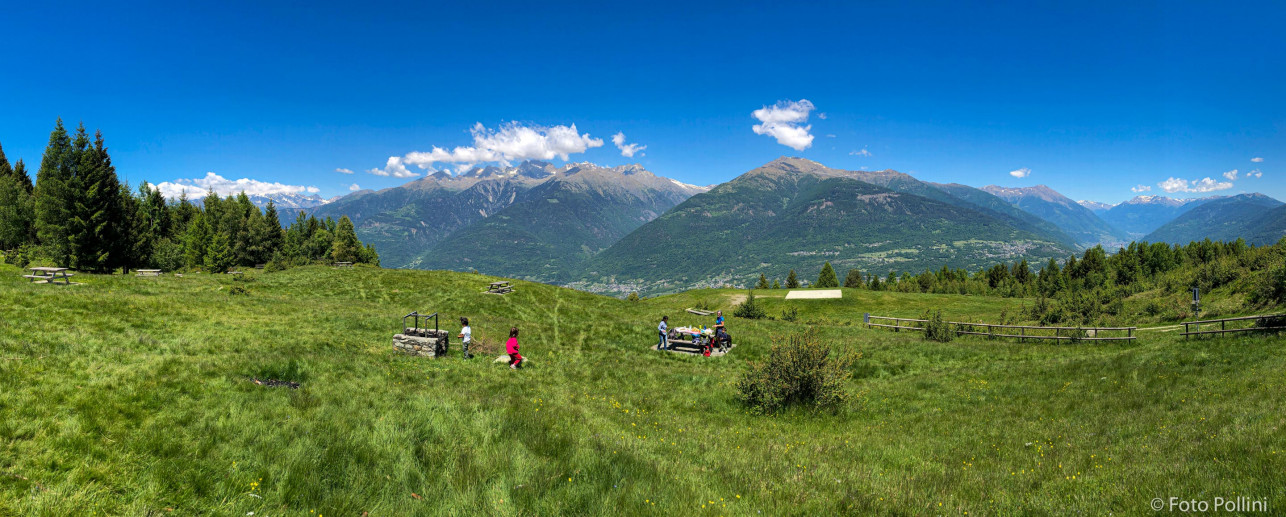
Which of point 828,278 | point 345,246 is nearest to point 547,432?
point 345,246

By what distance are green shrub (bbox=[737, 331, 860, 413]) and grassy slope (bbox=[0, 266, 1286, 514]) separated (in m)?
0.79

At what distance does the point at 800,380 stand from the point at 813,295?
64.9 meters

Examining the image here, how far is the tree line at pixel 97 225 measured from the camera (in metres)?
43.2

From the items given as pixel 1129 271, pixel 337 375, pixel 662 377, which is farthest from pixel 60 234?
pixel 1129 271

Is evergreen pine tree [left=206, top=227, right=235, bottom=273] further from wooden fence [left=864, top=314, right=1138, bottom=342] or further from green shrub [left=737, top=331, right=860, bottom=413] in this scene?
wooden fence [left=864, top=314, right=1138, bottom=342]

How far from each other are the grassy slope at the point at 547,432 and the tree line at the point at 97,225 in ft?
128

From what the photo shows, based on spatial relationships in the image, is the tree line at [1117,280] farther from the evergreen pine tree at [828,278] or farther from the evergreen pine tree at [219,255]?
the evergreen pine tree at [219,255]

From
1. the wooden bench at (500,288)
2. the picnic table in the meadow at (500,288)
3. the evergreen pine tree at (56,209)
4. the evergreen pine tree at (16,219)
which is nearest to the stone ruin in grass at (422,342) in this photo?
the wooden bench at (500,288)

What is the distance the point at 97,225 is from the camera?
147 ft

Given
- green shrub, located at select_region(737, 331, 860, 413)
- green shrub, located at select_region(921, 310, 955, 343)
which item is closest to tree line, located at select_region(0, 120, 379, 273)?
green shrub, located at select_region(737, 331, 860, 413)

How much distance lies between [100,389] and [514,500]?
8.23 meters

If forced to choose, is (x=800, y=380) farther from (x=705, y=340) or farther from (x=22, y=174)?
(x=22, y=174)

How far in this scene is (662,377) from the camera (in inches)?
736

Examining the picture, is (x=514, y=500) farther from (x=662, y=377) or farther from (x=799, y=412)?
(x=662, y=377)
